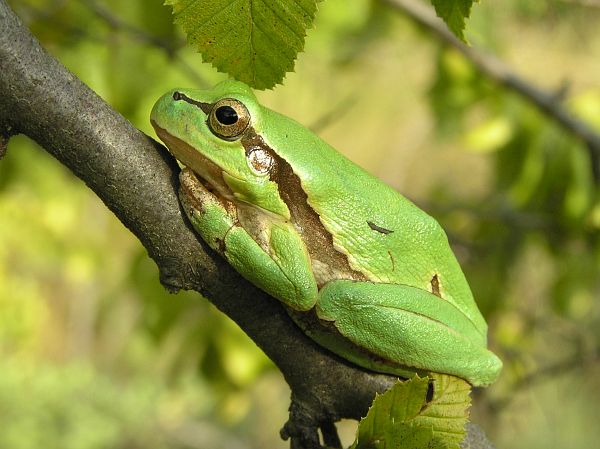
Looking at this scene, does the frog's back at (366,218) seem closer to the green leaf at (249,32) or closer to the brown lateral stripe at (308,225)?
the brown lateral stripe at (308,225)

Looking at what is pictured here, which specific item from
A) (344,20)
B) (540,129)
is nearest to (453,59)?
(540,129)

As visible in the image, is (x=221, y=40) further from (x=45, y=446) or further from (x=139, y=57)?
(x=45, y=446)

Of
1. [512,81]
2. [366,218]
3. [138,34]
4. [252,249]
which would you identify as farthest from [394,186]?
[252,249]

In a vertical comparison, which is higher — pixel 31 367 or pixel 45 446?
pixel 31 367

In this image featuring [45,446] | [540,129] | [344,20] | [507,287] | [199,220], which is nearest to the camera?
[199,220]

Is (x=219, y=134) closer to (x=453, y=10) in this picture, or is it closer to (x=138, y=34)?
(x=453, y=10)

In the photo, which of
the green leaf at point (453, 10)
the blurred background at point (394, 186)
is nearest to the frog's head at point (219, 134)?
the green leaf at point (453, 10)

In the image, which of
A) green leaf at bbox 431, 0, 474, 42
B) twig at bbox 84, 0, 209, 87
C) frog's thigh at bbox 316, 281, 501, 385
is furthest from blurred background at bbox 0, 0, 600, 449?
green leaf at bbox 431, 0, 474, 42
